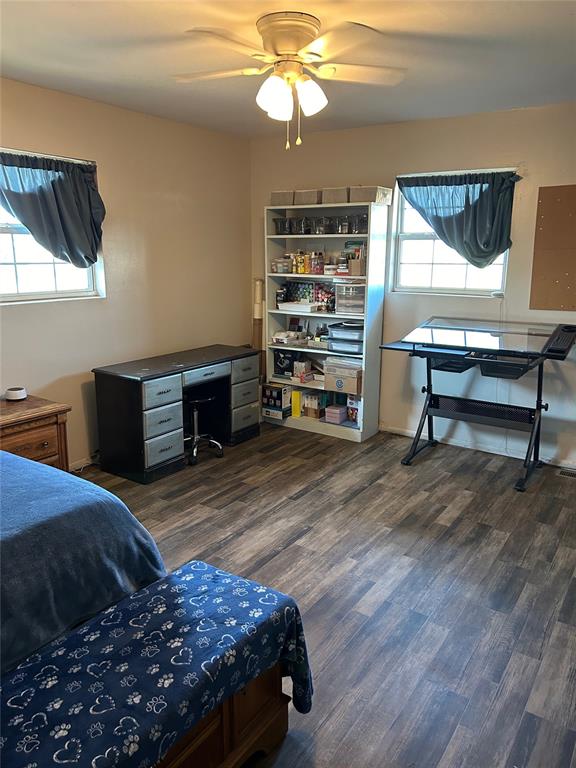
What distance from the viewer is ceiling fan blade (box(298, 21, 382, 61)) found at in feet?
8.21

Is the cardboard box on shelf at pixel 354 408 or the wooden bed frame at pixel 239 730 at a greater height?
the cardboard box on shelf at pixel 354 408

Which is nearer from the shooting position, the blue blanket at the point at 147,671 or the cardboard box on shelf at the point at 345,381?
the blue blanket at the point at 147,671

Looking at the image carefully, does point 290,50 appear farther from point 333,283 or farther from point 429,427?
point 429,427

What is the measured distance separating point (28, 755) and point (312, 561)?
1787 mm

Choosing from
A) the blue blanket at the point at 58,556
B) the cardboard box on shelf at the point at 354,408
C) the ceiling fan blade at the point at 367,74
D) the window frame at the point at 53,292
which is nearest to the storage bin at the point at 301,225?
the cardboard box on shelf at the point at 354,408

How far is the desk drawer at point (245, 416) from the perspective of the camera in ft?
15.1

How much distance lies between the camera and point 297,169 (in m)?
5.00

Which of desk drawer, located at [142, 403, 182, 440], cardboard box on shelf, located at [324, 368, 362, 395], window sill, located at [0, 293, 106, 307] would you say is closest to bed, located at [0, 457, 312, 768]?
desk drawer, located at [142, 403, 182, 440]

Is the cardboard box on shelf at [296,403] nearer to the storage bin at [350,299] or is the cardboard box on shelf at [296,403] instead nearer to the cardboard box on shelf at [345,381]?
the cardboard box on shelf at [345,381]

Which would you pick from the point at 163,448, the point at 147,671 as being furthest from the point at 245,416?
the point at 147,671

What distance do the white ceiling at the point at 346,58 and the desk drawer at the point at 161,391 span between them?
1851 millimetres

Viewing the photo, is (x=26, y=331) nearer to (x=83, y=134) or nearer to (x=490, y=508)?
(x=83, y=134)

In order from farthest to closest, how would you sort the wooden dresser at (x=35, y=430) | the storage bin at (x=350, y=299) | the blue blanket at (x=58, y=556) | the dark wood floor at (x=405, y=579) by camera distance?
1. the storage bin at (x=350, y=299)
2. the wooden dresser at (x=35, y=430)
3. the dark wood floor at (x=405, y=579)
4. the blue blanket at (x=58, y=556)

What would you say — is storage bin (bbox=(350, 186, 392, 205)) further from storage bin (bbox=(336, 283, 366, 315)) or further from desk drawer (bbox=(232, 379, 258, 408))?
desk drawer (bbox=(232, 379, 258, 408))
